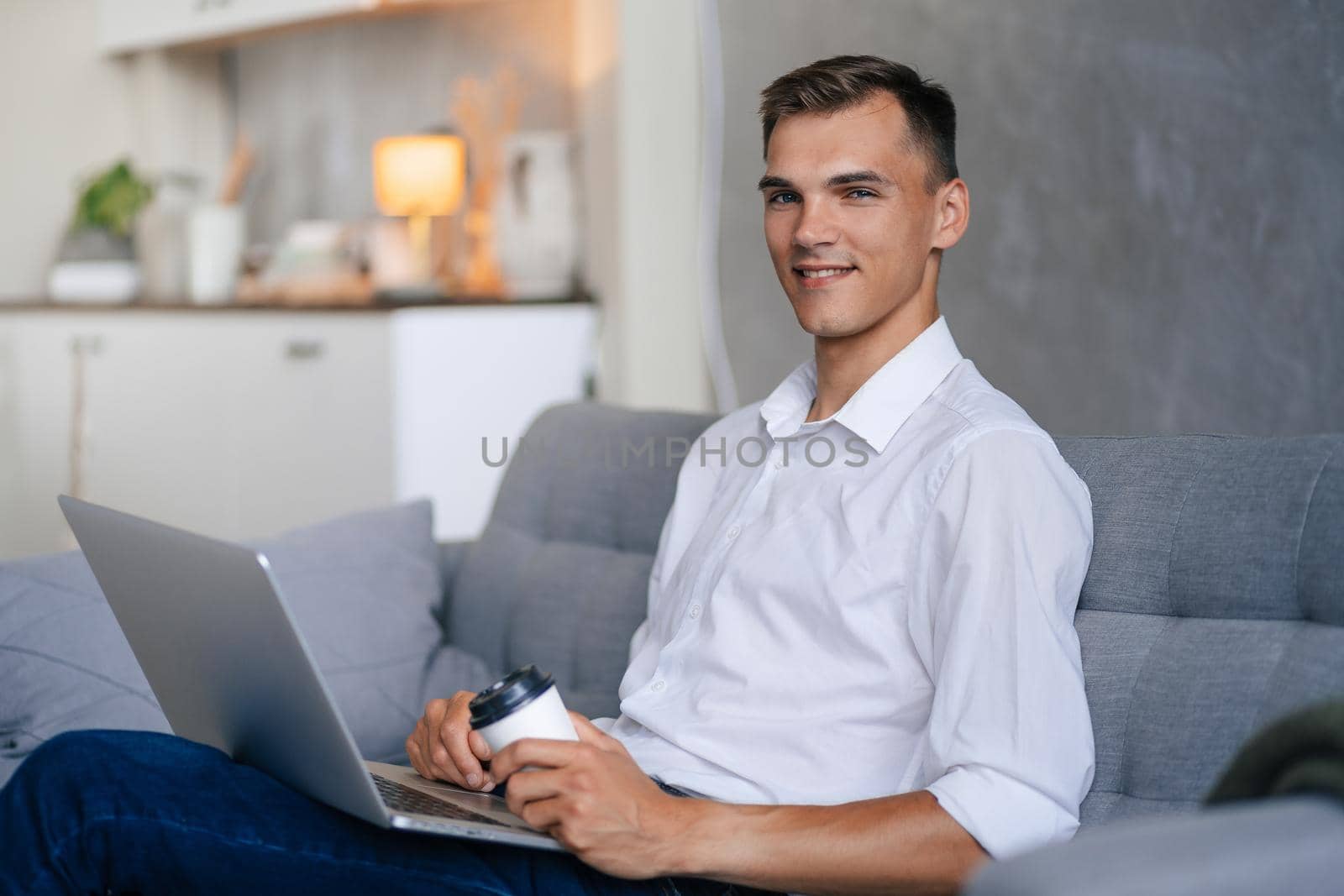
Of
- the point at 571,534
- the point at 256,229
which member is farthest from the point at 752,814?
the point at 256,229

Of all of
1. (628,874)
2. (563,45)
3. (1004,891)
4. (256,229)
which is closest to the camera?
(1004,891)

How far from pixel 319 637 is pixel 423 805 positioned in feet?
2.52

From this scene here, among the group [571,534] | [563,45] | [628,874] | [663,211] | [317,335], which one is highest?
[563,45]

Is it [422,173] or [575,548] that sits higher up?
[422,173]

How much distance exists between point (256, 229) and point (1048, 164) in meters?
3.05

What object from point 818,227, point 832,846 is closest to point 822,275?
point 818,227

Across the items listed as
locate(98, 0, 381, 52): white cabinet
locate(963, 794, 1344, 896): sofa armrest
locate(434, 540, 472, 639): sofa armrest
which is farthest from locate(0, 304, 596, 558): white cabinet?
locate(963, 794, 1344, 896): sofa armrest

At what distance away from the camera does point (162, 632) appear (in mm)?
1240

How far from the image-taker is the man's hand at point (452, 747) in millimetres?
1270

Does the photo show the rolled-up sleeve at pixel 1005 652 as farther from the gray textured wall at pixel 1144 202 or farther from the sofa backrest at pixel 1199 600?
the gray textured wall at pixel 1144 202

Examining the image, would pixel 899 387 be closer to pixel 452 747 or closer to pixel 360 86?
→ pixel 452 747

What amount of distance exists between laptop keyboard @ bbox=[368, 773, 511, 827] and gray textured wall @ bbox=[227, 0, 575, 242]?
2720 millimetres

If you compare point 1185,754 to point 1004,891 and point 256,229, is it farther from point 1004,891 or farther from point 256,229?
point 256,229

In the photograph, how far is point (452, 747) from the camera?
1.28 meters
